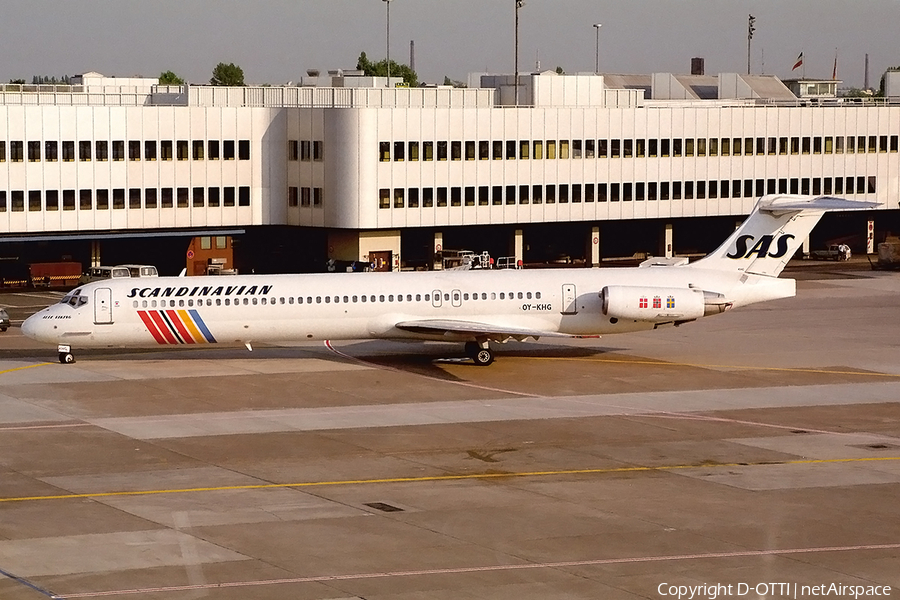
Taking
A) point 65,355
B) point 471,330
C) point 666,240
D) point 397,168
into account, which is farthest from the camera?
point 666,240

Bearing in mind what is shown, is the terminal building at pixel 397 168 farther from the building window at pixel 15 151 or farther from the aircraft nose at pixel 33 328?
the aircraft nose at pixel 33 328

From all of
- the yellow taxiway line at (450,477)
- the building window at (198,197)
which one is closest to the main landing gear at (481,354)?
the yellow taxiway line at (450,477)

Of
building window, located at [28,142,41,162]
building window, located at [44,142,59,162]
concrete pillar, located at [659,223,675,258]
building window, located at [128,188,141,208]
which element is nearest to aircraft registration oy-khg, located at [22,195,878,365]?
building window, located at [28,142,41,162]

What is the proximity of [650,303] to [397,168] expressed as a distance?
35.2 meters

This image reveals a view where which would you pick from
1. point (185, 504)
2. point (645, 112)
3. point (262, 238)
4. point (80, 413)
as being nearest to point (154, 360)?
point (80, 413)

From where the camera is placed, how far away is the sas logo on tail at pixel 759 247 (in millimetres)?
53719

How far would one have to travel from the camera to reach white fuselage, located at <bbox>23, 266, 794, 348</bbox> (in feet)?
165

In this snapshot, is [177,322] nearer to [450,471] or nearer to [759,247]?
[450,471]

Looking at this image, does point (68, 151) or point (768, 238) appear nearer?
point (768, 238)

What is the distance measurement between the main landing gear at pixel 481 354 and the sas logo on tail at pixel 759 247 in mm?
10592

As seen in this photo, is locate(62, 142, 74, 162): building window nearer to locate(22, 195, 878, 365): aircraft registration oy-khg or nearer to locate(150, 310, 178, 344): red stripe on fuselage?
locate(22, 195, 878, 365): aircraft registration oy-khg

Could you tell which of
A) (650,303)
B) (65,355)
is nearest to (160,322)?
(65,355)

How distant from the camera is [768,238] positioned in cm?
5403

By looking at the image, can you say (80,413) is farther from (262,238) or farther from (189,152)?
(262,238)
